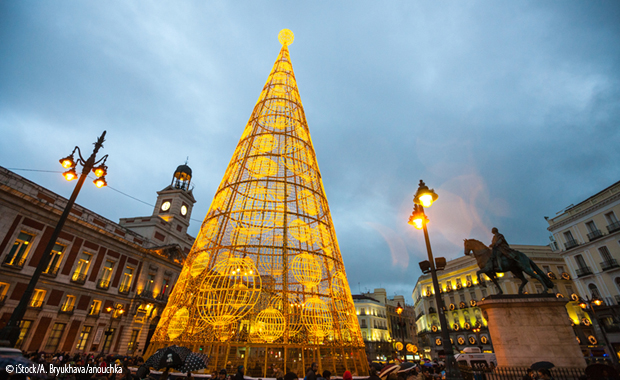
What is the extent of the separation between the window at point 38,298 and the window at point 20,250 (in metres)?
2.92

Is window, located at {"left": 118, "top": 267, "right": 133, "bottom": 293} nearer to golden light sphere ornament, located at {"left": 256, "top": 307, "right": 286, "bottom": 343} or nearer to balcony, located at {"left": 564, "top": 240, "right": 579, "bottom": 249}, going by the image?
golden light sphere ornament, located at {"left": 256, "top": 307, "right": 286, "bottom": 343}

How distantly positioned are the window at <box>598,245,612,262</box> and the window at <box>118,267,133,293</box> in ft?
159

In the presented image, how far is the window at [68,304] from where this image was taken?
24.4 metres

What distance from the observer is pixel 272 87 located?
13438mm

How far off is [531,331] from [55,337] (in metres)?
32.8

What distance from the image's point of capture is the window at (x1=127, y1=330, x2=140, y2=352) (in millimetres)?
30672

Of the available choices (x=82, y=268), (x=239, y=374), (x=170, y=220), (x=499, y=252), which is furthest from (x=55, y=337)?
(x=499, y=252)

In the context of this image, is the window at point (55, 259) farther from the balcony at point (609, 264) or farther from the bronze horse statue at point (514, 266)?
the balcony at point (609, 264)

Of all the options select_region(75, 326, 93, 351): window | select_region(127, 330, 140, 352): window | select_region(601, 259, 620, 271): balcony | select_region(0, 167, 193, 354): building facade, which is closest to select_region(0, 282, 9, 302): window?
select_region(0, 167, 193, 354): building facade

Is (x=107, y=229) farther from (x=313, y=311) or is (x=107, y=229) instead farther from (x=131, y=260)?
(x=313, y=311)

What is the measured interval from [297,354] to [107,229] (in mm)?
29448

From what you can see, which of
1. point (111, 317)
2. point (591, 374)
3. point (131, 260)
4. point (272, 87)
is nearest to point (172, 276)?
point (131, 260)

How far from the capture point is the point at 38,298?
22.8m

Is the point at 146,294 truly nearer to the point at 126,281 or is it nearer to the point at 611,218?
the point at 126,281
